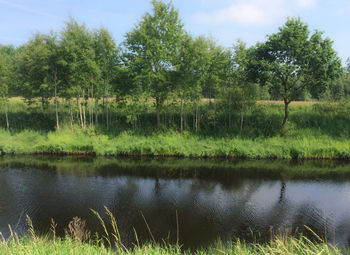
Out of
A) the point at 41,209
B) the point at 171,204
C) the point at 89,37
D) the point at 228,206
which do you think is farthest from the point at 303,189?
the point at 89,37

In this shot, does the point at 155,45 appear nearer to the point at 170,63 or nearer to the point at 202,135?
the point at 170,63

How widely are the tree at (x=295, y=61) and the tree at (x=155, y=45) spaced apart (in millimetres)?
7034

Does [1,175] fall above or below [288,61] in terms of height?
below

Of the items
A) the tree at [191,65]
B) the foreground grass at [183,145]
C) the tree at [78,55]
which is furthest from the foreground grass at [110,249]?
the tree at [78,55]

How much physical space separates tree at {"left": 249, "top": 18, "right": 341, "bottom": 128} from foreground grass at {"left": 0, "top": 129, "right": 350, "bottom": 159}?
172 inches

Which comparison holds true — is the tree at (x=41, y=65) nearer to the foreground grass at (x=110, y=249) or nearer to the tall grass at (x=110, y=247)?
the tall grass at (x=110, y=247)

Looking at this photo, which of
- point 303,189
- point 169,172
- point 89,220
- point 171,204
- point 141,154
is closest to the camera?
point 89,220

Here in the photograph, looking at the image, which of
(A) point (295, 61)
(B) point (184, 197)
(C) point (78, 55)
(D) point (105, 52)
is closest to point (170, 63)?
(D) point (105, 52)

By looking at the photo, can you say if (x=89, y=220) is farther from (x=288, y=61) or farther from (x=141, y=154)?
(x=288, y=61)

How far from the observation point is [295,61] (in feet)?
66.6

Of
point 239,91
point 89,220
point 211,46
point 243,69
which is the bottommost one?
point 89,220

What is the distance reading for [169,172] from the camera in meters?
16.5

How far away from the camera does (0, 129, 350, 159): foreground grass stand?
19484 millimetres

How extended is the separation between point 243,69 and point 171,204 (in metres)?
14.6
